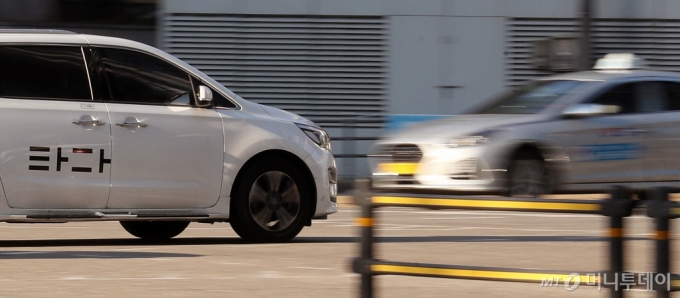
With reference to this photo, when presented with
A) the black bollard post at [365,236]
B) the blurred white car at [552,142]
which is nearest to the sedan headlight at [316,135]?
the blurred white car at [552,142]

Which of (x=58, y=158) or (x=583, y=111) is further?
(x=583, y=111)

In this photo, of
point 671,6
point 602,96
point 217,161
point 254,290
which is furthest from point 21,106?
Result: point 671,6

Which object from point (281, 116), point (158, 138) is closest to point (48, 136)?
point (158, 138)

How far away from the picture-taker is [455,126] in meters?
13.5

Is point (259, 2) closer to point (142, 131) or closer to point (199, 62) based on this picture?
point (199, 62)

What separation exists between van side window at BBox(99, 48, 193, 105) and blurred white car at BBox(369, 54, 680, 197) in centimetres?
418

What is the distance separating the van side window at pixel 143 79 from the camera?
9406 mm

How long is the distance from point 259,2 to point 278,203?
13788 millimetres

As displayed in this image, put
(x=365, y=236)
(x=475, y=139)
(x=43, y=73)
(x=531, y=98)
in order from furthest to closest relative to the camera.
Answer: (x=531, y=98) → (x=475, y=139) → (x=43, y=73) → (x=365, y=236)

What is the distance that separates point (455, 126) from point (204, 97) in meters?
4.55

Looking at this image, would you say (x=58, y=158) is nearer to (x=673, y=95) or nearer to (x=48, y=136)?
(x=48, y=136)

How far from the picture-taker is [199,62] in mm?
23234

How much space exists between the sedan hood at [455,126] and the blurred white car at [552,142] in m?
0.01

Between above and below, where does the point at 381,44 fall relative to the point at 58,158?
above
